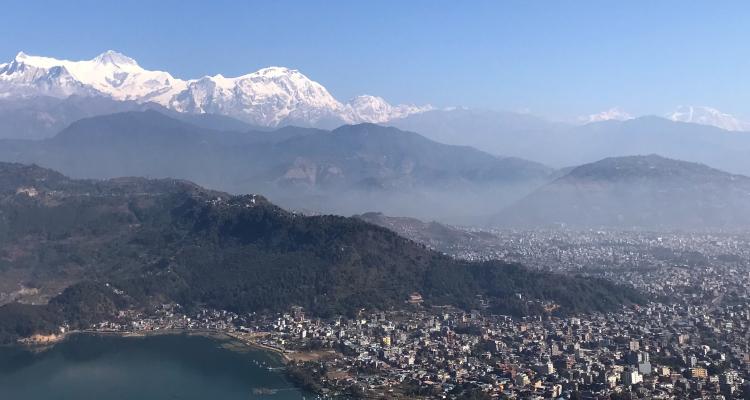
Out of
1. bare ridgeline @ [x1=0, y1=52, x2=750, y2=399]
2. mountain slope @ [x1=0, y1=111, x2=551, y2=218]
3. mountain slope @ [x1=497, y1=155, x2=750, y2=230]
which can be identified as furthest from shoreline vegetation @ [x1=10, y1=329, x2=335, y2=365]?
mountain slope @ [x1=497, y1=155, x2=750, y2=230]

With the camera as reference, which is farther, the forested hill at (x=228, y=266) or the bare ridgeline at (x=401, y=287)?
the forested hill at (x=228, y=266)

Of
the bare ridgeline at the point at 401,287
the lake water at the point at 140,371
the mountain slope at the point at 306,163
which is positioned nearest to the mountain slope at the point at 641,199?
the bare ridgeline at the point at 401,287

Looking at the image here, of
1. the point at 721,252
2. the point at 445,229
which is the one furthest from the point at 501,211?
the point at 721,252

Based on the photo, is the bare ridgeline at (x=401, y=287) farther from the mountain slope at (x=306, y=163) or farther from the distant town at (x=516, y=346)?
the mountain slope at (x=306, y=163)

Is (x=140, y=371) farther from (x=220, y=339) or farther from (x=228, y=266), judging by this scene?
(x=228, y=266)

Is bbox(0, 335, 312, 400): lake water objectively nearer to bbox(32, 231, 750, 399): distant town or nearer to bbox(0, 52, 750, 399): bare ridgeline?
bbox(0, 52, 750, 399): bare ridgeline
